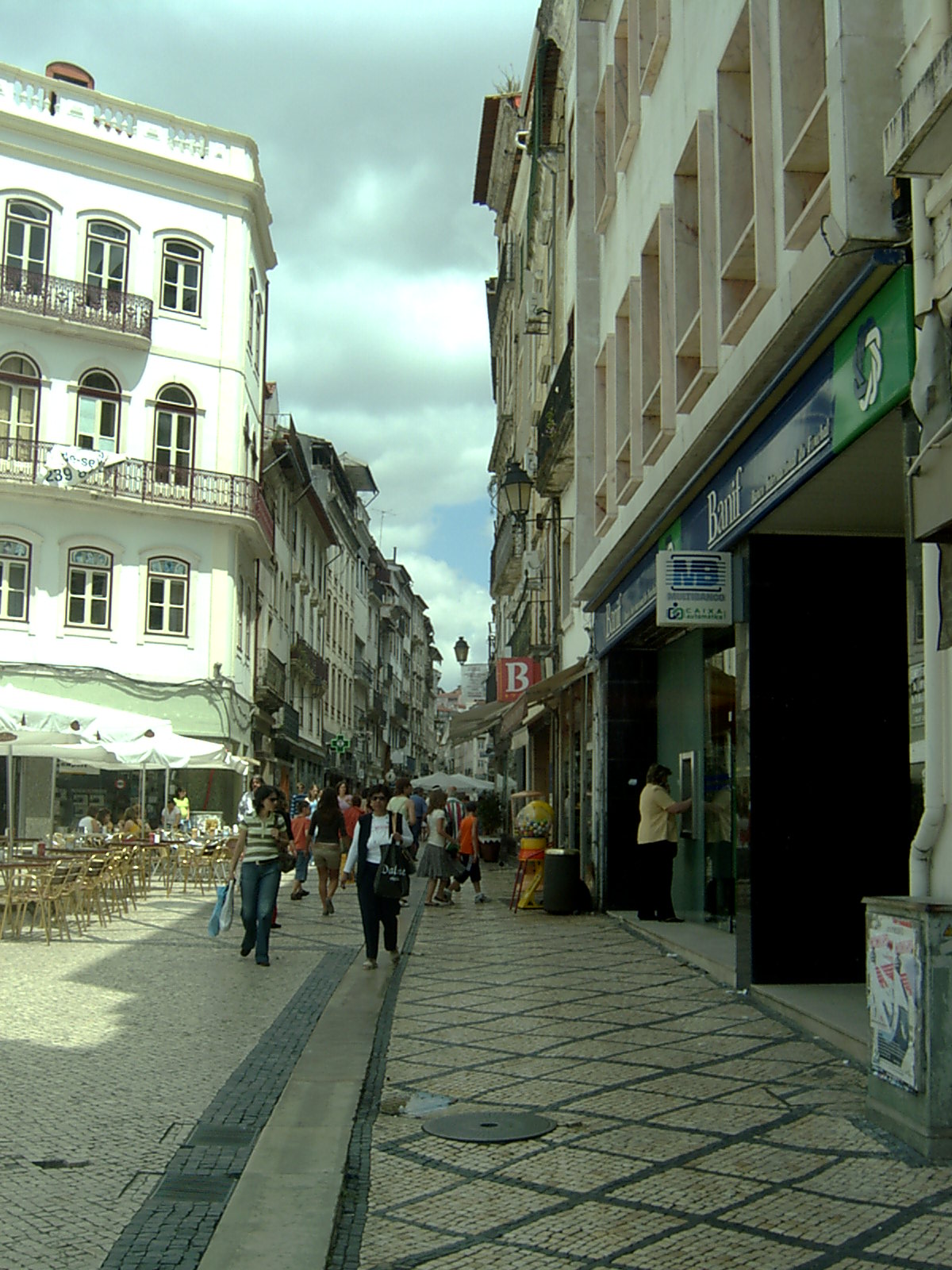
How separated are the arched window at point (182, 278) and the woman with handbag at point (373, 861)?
79.8 ft

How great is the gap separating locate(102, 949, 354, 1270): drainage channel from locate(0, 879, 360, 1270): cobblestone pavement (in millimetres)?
20

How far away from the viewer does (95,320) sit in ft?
104

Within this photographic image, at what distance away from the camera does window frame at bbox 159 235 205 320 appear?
3306 cm

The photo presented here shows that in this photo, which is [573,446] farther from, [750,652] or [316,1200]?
[316,1200]

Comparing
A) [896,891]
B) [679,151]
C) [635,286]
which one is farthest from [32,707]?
[896,891]

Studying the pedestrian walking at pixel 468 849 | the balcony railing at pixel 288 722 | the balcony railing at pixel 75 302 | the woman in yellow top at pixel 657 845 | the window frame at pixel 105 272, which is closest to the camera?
the woman in yellow top at pixel 657 845

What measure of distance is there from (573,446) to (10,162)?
18.7 meters

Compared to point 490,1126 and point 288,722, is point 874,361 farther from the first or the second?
point 288,722

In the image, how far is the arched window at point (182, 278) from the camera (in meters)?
33.2

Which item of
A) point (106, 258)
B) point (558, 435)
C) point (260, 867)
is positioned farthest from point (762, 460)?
point (106, 258)

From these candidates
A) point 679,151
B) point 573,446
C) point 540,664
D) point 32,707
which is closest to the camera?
point 679,151

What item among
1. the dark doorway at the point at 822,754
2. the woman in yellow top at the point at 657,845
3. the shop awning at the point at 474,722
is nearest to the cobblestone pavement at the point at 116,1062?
the woman in yellow top at the point at 657,845

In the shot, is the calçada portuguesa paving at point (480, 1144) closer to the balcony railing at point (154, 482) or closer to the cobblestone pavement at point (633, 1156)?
the cobblestone pavement at point (633, 1156)

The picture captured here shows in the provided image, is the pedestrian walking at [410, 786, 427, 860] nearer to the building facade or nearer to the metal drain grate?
the building facade
